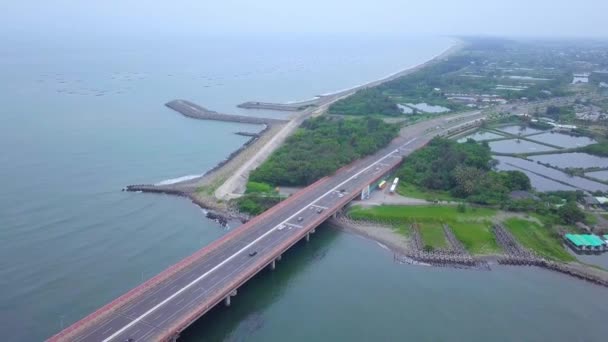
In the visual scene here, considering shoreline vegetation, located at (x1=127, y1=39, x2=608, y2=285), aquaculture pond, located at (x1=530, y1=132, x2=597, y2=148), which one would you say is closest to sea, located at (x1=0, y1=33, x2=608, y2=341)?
shoreline vegetation, located at (x1=127, y1=39, x2=608, y2=285)

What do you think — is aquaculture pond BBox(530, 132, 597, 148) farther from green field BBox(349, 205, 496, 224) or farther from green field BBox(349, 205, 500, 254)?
green field BBox(349, 205, 500, 254)

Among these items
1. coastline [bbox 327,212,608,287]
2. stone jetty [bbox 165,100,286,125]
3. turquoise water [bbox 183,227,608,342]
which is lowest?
turquoise water [bbox 183,227,608,342]

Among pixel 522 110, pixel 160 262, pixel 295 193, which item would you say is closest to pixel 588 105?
pixel 522 110

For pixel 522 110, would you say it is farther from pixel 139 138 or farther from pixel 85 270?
pixel 85 270

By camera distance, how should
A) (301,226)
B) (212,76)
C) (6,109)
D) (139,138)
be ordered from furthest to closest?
(212,76) → (6,109) → (139,138) → (301,226)

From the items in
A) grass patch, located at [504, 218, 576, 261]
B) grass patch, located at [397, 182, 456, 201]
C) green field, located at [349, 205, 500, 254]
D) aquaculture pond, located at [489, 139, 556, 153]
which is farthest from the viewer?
aquaculture pond, located at [489, 139, 556, 153]

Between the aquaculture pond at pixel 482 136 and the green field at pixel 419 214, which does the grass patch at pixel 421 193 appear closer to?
the green field at pixel 419 214

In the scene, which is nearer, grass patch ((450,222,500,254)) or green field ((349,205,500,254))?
grass patch ((450,222,500,254))
